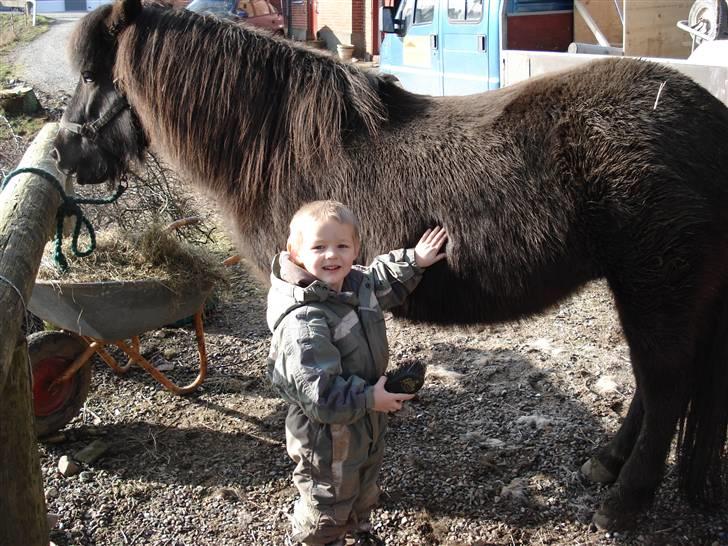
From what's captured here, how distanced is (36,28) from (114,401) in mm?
27108

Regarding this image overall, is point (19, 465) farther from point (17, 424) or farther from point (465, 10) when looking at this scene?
point (465, 10)

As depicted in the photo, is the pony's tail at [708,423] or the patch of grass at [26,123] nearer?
the pony's tail at [708,423]

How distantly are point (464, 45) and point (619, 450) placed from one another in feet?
18.0

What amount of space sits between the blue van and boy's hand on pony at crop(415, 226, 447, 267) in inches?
185

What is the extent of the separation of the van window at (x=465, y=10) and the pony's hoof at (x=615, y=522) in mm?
5787

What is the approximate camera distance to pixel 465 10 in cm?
740

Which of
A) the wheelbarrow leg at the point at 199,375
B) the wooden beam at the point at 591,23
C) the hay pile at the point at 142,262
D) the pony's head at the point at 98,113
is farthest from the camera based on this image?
the wooden beam at the point at 591,23

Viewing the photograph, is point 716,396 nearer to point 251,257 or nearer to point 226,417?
point 251,257

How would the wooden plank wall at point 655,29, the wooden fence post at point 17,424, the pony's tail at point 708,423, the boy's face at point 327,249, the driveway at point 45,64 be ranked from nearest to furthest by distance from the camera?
the wooden fence post at point 17,424 → the boy's face at point 327,249 → the pony's tail at point 708,423 → the wooden plank wall at point 655,29 → the driveway at point 45,64

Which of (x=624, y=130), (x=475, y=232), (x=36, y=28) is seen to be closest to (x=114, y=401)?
(x=475, y=232)

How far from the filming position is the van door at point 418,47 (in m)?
7.94

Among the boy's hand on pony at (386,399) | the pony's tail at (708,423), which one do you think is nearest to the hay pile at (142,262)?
the boy's hand on pony at (386,399)

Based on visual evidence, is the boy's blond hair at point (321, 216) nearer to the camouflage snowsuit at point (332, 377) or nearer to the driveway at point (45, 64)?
the camouflage snowsuit at point (332, 377)

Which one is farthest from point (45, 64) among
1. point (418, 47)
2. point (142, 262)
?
point (142, 262)
